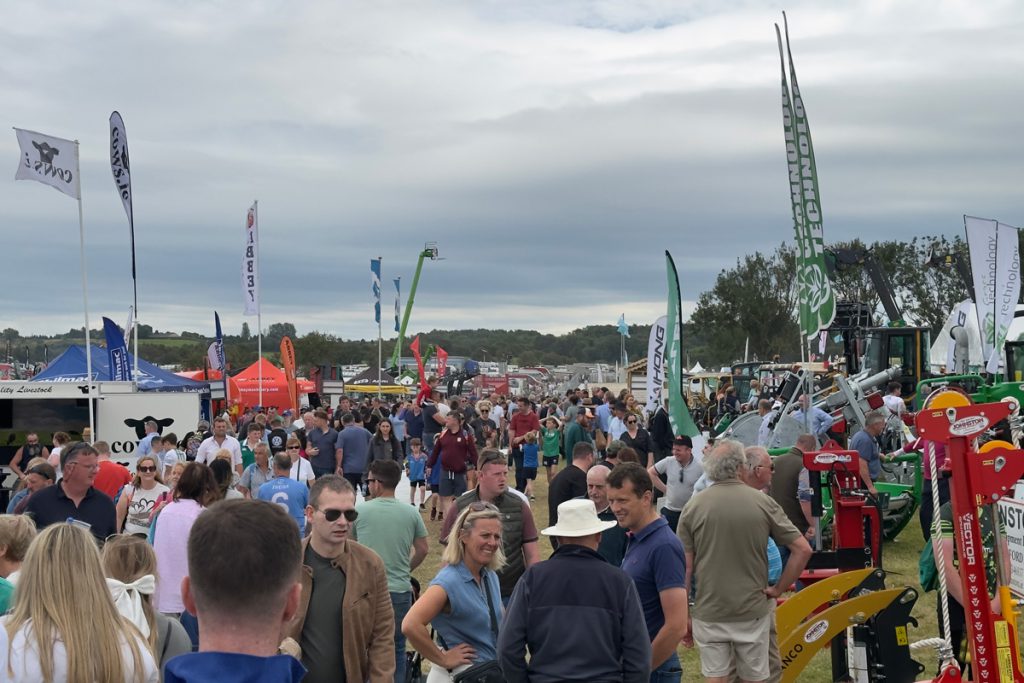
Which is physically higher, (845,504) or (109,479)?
(109,479)

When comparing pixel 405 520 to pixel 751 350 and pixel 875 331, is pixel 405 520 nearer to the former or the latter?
pixel 875 331

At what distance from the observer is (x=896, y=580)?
38.3 feet

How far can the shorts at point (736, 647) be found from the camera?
20.4 feet

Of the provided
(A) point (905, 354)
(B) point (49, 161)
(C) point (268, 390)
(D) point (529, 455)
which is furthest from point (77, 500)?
(C) point (268, 390)

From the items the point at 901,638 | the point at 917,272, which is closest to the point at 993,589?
the point at 901,638

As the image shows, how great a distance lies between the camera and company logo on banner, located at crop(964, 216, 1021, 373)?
61.0 ft

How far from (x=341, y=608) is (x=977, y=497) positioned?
10.0 ft

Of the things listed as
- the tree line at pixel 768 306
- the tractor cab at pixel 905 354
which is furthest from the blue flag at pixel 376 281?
the tractor cab at pixel 905 354

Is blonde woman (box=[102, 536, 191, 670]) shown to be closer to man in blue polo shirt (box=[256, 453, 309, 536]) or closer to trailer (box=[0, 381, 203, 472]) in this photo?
man in blue polo shirt (box=[256, 453, 309, 536])

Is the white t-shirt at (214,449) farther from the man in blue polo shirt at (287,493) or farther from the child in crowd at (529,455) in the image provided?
the child in crowd at (529,455)

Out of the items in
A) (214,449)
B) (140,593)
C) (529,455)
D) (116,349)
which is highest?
(116,349)

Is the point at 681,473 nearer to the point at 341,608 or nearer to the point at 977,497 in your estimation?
the point at 977,497

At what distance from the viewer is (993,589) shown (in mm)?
6199

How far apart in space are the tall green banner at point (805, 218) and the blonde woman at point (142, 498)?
28.0ft
